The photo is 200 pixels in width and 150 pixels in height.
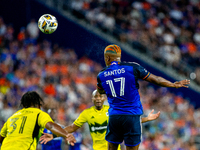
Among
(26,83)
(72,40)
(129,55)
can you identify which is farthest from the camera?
(129,55)

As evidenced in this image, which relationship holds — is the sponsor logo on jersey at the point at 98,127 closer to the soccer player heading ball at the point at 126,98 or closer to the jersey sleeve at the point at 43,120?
the soccer player heading ball at the point at 126,98

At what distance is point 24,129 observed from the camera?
17.6 feet

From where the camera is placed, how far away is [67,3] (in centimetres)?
1814

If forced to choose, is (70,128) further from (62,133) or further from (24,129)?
(62,133)

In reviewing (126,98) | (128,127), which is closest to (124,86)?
(126,98)

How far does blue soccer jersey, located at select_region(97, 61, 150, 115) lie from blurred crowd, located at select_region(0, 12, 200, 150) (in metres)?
6.51

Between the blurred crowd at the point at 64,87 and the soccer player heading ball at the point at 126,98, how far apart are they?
642 cm

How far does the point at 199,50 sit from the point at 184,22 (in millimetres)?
2299

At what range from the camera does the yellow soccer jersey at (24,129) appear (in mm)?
5328

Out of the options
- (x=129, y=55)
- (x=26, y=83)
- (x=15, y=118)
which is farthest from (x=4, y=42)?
(x=15, y=118)

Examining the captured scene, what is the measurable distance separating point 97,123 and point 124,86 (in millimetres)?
2256

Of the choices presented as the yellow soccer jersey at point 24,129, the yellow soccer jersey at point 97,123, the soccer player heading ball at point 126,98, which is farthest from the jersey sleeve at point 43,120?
the yellow soccer jersey at point 97,123

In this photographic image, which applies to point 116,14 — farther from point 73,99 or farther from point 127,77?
point 127,77

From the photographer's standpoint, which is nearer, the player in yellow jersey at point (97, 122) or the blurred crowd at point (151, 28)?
the player in yellow jersey at point (97, 122)
